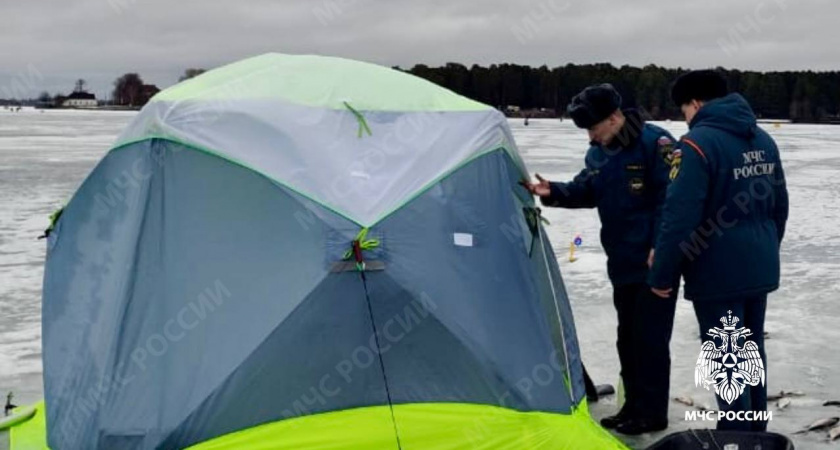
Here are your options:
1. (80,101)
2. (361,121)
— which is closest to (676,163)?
(361,121)

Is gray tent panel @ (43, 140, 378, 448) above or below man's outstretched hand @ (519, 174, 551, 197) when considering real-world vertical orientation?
below

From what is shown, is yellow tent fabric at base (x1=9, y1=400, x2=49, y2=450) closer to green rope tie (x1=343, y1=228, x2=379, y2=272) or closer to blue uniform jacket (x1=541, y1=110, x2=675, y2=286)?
green rope tie (x1=343, y1=228, x2=379, y2=272)

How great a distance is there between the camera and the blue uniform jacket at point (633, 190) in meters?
4.50

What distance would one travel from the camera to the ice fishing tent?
3625 mm

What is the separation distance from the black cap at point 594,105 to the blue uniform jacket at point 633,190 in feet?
0.41

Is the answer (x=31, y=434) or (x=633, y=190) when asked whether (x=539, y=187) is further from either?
(x=31, y=434)

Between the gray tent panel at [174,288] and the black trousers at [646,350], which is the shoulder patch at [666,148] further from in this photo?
the gray tent panel at [174,288]

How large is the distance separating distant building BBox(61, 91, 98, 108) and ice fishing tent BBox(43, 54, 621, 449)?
135968 millimetres

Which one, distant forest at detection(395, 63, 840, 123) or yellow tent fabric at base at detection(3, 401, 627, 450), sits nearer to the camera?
yellow tent fabric at base at detection(3, 401, 627, 450)

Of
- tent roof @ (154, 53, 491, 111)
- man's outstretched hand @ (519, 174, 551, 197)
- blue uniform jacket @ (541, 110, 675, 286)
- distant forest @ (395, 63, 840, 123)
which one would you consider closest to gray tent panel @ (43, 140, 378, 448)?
tent roof @ (154, 53, 491, 111)

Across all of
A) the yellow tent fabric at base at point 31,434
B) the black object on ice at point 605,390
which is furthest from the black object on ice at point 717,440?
the yellow tent fabric at base at point 31,434

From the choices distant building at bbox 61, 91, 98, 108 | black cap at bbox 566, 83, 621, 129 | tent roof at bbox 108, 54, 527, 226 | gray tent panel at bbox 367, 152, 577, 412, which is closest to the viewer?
gray tent panel at bbox 367, 152, 577, 412

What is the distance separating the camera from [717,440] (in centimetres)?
380

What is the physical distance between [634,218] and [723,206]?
716 mm
